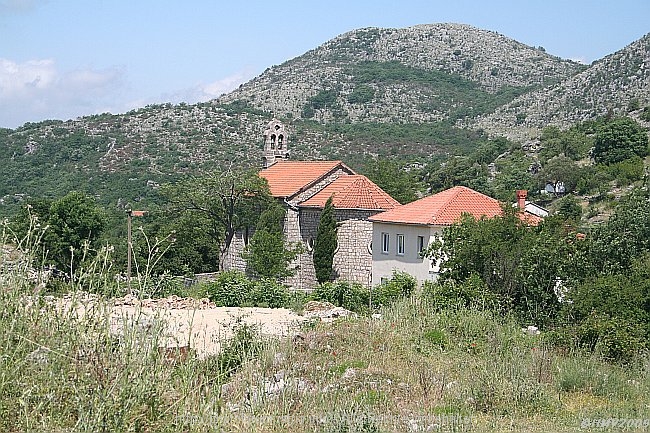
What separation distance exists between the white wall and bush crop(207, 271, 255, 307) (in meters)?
8.72

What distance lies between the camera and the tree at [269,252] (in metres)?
32.4

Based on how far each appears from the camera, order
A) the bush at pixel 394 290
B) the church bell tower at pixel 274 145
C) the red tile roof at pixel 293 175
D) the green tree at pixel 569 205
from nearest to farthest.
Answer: the bush at pixel 394 290, the green tree at pixel 569 205, the red tile roof at pixel 293 175, the church bell tower at pixel 274 145

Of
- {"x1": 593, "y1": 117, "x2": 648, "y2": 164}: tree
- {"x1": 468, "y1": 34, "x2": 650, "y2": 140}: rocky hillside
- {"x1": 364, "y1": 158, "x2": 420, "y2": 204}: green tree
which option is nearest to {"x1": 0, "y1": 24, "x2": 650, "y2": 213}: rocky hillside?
{"x1": 468, "y1": 34, "x2": 650, "y2": 140}: rocky hillside

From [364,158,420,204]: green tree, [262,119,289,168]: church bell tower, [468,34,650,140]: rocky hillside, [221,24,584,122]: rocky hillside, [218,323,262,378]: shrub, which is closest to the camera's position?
[218,323,262,378]: shrub

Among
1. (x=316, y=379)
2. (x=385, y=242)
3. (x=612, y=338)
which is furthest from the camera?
(x=385, y=242)

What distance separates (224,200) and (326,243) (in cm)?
617

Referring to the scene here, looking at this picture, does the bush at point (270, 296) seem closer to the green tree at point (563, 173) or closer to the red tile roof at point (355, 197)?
the red tile roof at point (355, 197)

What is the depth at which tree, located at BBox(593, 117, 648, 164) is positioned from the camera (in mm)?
43125

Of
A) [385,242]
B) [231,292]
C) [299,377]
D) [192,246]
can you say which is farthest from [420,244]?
[299,377]

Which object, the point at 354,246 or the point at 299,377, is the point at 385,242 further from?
the point at 299,377

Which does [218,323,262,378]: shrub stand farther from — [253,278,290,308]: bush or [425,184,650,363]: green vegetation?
[253,278,290,308]: bush

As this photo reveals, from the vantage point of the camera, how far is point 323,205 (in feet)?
110

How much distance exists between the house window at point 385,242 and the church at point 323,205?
177 centimetres

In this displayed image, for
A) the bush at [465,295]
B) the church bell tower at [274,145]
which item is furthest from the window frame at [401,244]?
the bush at [465,295]
